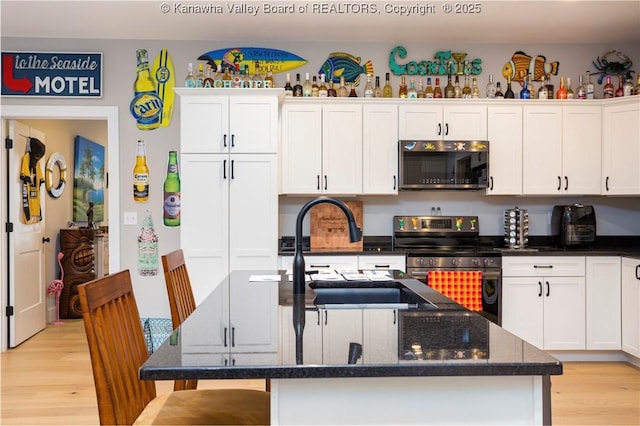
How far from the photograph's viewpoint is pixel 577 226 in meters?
4.31

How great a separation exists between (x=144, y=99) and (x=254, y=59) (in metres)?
1.02

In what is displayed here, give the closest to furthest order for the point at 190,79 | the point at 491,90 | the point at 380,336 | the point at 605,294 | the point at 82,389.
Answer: the point at 380,336 < the point at 82,389 < the point at 605,294 < the point at 190,79 < the point at 491,90

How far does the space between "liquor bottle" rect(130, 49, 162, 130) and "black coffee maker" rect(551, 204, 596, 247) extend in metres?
3.60

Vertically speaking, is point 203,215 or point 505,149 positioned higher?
point 505,149

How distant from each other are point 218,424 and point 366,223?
319 centimetres

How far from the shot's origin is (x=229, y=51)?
4.43 m

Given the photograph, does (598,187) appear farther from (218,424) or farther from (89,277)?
(89,277)

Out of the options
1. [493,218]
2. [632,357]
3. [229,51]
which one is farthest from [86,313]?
[632,357]

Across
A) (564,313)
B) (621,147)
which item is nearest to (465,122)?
(621,147)

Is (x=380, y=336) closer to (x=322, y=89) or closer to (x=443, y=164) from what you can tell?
(x=443, y=164)

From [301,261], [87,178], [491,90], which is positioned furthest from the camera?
[87,178]

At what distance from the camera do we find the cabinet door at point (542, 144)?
13.9 ft

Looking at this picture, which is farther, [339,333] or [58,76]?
[58,76]

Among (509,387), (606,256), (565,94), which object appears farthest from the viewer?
(565,94)
